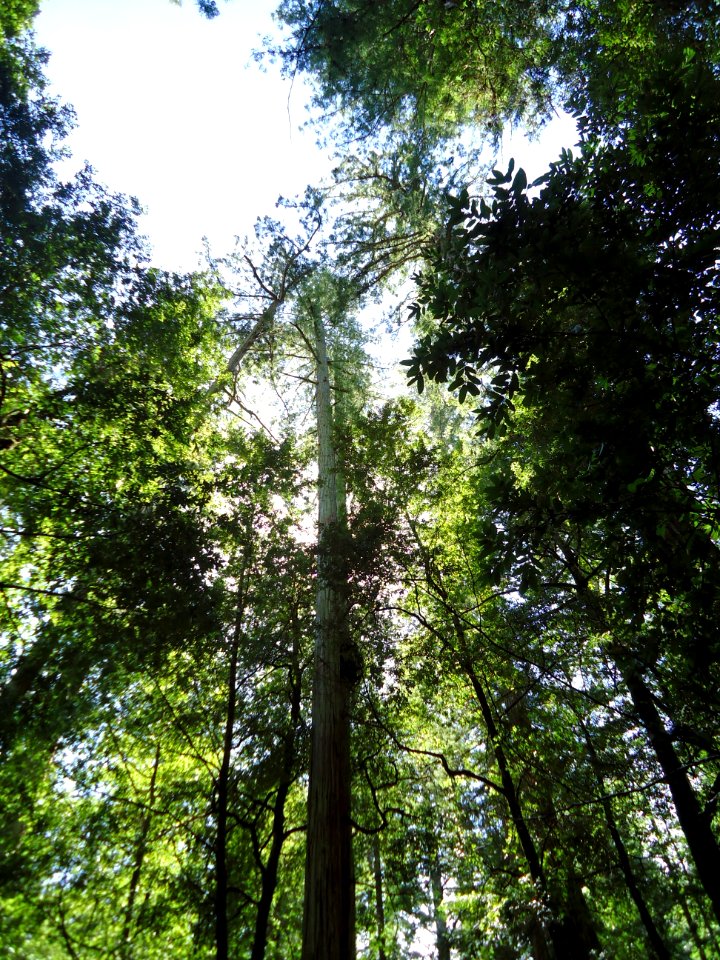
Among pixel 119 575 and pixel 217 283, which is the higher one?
pixel 217 283

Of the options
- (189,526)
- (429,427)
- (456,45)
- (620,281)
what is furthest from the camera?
(429,427)

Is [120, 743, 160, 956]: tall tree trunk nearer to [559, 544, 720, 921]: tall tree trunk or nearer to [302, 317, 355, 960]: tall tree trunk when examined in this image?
[302, 317, 355, 960]: tall tree trunk

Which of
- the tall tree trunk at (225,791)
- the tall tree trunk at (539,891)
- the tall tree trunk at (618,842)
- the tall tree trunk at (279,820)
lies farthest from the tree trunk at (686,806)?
the tall tree trunk at (225,791)

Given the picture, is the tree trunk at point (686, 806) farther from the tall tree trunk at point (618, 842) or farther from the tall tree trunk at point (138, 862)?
the tall tree trunk at point (138, 862)

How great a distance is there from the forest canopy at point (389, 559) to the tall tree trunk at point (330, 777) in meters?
0.03

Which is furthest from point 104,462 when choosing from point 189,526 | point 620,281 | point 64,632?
point 620,281

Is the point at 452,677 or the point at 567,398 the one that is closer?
the point at 567,398

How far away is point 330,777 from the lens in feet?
14.4

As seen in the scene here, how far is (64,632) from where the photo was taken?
4824 mm

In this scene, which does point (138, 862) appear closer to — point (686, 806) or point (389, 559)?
point (389, 559)

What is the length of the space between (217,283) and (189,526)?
5772 mm

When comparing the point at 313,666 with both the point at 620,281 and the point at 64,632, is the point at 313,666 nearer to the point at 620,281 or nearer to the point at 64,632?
the point at 64,632

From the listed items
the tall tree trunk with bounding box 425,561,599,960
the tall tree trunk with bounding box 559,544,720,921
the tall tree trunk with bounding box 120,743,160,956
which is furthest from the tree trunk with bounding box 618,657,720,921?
the tall tree trunk with bounding box 120,743,160,956

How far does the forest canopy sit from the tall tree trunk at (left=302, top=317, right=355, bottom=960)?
34 millimetres
